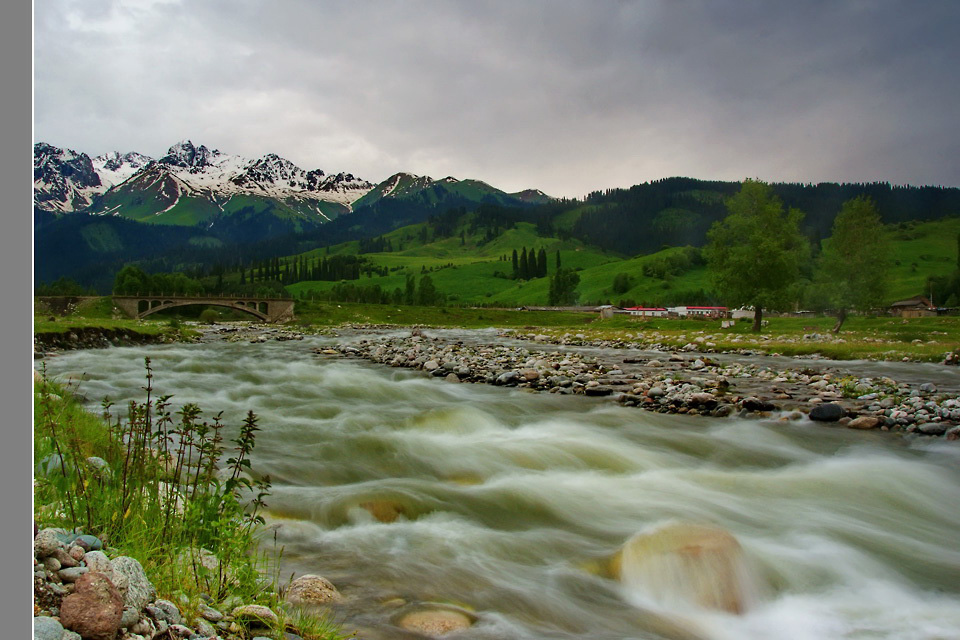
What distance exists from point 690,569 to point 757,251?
4943 centimetres

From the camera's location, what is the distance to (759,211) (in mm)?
51562

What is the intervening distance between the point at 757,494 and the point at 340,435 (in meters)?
8.44

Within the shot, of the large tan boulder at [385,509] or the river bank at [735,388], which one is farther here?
the river bank at [735,388]

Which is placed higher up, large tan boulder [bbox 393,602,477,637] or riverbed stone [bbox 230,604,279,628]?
riverbed stone [bbox 230,604,279,628]

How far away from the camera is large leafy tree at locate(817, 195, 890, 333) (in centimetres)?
5100

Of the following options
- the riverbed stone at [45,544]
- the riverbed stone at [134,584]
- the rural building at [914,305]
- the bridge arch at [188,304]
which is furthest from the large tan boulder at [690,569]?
the rural building at [914,305]

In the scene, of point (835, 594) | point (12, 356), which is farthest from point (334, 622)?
point (835, 594)

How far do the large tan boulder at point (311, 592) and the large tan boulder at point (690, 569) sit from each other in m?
3.09

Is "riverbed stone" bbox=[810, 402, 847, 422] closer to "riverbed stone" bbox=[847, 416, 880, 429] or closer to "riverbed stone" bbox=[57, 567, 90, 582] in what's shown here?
"riverbed stone" bbox=[847, 416, 880, 429]

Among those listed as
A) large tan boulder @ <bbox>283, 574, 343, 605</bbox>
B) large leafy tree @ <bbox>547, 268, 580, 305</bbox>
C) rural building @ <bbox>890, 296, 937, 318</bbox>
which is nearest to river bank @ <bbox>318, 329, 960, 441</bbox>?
large tan boulder @ <bbox>283, 574, 343, 605</bbox>

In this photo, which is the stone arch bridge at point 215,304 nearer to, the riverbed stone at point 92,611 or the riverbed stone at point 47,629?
the riverbed stone at point 92,611

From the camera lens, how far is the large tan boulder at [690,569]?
19.0 feet

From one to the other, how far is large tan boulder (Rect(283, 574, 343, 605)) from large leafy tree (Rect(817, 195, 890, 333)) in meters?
55.1

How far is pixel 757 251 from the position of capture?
1955 inches
